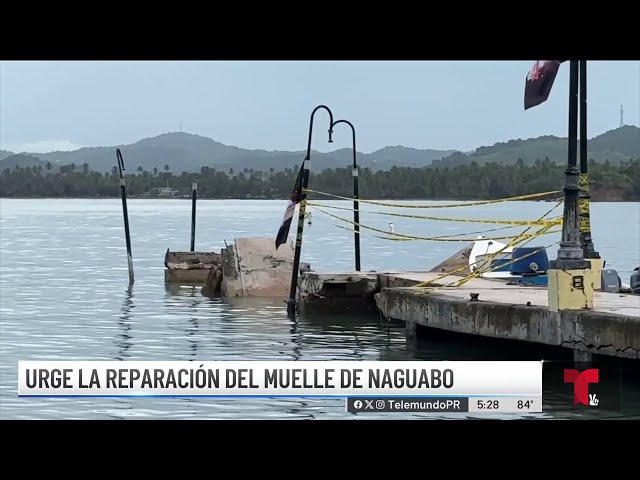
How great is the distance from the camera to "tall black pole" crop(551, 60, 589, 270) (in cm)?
1461

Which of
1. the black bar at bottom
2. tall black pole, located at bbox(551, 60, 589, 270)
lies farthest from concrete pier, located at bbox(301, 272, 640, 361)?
A: the black bar at bottom

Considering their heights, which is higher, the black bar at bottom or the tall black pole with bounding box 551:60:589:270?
the tall black pole with bounding box 551:60:589:270

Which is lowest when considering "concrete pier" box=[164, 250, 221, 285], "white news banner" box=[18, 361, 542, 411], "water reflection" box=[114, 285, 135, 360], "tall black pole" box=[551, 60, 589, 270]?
"water reflection" box=[114, 285, 135, 360]

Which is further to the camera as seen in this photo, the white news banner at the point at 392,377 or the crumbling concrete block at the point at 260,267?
the crumbling concrete block at the point at 260,267

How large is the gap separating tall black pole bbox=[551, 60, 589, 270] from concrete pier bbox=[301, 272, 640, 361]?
2.66 ft

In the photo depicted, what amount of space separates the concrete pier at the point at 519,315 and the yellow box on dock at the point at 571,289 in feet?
0.38

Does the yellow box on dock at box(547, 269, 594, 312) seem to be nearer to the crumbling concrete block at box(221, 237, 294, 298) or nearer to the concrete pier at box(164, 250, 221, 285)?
the crumbling concrete block at box(221, 237, 294, 298)

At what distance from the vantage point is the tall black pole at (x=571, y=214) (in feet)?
47.9

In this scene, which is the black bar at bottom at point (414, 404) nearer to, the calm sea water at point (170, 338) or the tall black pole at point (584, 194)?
the calm sea water at point (170, 338)

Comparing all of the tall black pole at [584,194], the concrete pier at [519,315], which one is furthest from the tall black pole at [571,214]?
the tall black pole at [584,194]

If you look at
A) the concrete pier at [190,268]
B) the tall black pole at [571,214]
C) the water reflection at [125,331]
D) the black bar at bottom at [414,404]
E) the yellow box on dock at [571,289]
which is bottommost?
the water reflection at [125,331]

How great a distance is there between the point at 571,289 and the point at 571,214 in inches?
51.1
